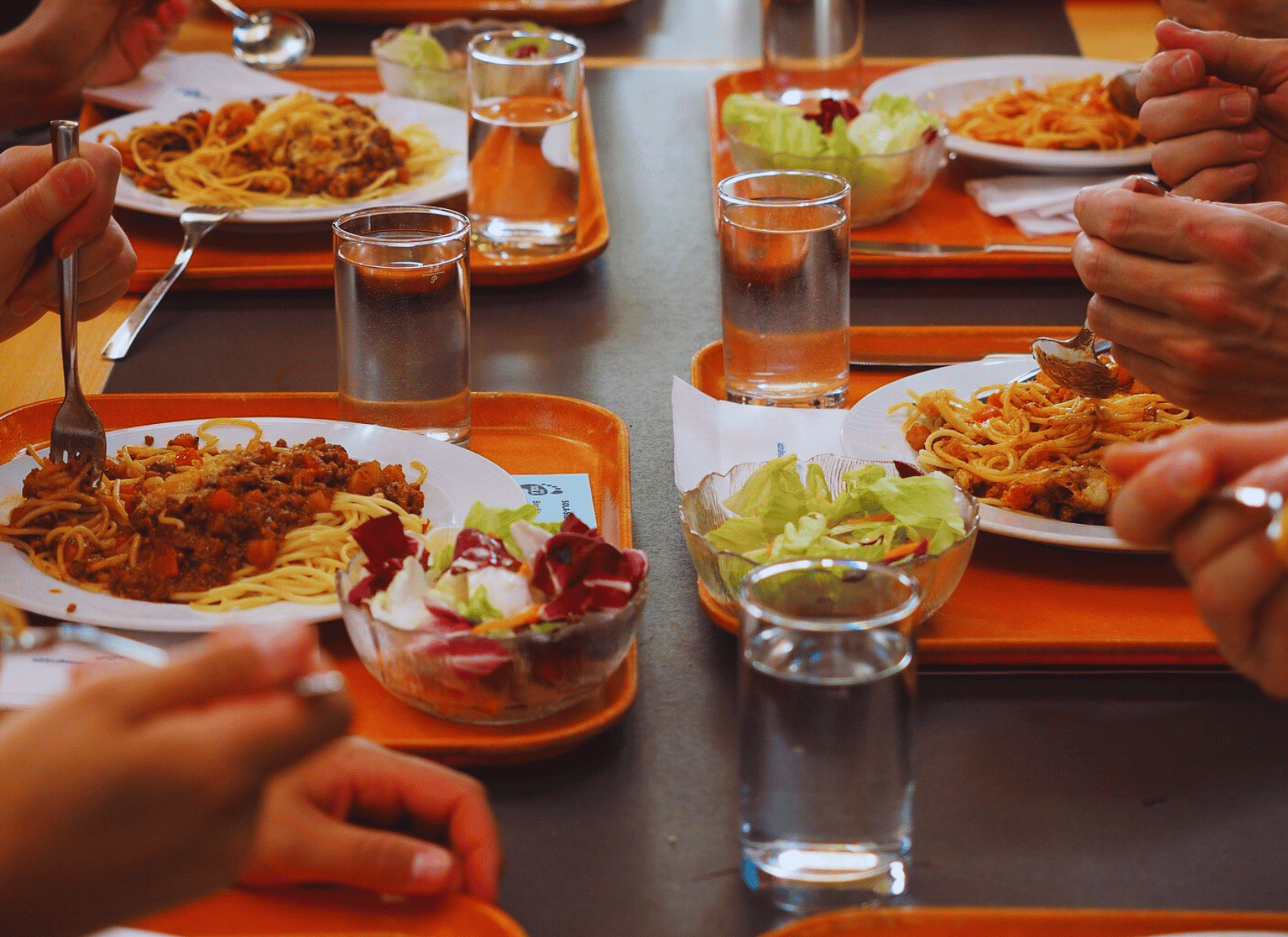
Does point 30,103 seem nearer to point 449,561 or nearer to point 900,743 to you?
point 449,561

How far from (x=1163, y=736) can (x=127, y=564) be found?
3.13ft

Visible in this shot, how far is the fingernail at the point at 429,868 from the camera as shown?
96 centimetres

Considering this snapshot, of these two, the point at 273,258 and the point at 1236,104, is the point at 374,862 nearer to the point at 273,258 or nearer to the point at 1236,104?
the point at 273,258

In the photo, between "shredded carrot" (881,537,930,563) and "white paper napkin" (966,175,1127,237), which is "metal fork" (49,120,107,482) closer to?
"shredded carrot" (881,537,930,563)

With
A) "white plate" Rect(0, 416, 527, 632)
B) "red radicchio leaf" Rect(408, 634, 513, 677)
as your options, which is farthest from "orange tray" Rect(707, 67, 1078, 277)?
"red radicchio leaf" Rect(408, 634, 513, 677)

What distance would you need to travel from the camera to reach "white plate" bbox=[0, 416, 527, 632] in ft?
4.10

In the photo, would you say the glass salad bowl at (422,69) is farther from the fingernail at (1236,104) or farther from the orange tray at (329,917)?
the orange tray at (329,917)

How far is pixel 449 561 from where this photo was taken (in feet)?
4.00

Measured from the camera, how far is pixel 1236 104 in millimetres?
2025

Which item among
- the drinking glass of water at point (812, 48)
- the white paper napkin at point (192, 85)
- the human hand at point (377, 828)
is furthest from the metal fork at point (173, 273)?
the drinking glass of water at point (812, 48)

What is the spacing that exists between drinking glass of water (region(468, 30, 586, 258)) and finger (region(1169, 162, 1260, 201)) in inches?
37.2

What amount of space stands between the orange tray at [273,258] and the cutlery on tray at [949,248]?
44 centimetres

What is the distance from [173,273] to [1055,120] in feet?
5.30

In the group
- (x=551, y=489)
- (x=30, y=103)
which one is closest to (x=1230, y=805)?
(x=551, y=489)
